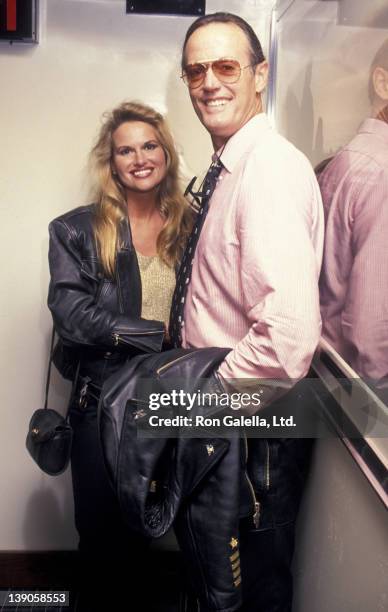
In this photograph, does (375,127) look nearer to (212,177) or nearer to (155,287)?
(212,177)

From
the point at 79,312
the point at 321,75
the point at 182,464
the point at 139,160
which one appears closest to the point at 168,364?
the point at 182,464

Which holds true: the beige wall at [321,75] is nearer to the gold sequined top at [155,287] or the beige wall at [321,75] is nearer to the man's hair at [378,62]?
the man's hair at [378,62]

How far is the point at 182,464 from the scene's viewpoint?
0.93 metres

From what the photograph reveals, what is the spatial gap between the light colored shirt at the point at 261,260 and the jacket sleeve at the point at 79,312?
0.15 meters

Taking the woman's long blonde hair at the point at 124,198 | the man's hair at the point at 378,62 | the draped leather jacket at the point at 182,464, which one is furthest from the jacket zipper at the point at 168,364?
the man's hair at the point at 378,62

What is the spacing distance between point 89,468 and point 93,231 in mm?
489

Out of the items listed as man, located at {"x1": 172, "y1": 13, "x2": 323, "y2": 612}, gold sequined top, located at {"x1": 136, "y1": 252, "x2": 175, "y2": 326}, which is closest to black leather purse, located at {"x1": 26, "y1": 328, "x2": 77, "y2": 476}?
gold sequined top, located at {"x1": 136, "y1": 252, "x2": 175, "y2": 326}

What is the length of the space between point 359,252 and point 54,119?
2.23 feet

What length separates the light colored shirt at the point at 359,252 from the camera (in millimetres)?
711

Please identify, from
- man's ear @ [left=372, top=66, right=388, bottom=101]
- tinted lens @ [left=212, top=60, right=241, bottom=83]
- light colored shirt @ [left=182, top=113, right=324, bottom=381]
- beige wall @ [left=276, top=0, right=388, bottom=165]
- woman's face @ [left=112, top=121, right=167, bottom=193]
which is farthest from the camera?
woman's face @ [left=112, top=121, right=167, bottom=193]

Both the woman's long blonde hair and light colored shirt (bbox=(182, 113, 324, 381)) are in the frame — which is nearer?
light colored shirt (bbox=(182, 113, 324, 381))

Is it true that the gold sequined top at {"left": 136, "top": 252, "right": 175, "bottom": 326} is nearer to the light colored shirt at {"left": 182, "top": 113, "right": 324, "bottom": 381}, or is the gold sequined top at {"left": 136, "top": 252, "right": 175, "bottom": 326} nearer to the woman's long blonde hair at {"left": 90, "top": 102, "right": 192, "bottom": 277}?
the woman's long blonde hair at {"left": 90, "top": 102, "right": 192, "bottom": 277}

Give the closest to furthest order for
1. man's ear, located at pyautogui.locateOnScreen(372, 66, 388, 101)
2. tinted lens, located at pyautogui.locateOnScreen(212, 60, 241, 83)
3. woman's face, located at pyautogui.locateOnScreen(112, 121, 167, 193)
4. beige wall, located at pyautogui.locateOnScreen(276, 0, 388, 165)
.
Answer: man's ear, located at pyautogui.locateOnScreen(372, 66, 388, 101)
beige wall, located at pyautogui.locateOnScreen(276, 0, 388, 165)
tinted lens, located at pyautogui.locateOnScreen(212, 60, 241, 83)
woman's face, located at pyautogui.locateOnScreen(112, 121, 167, 193)

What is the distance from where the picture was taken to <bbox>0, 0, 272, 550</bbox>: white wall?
112 centimetres
